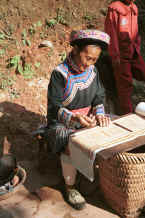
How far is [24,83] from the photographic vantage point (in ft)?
13.6

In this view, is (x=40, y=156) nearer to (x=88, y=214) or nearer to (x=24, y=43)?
(x=88, y=214)

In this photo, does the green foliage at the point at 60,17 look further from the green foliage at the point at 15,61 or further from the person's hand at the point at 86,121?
the person's hand at the point at 86,121

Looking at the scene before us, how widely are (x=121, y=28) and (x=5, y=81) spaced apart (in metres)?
2.10

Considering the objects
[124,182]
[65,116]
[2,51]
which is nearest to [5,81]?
[2,51]

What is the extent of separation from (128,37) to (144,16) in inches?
84.2

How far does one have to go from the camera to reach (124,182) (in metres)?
2.14

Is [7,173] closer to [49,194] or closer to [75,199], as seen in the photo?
[49,194]

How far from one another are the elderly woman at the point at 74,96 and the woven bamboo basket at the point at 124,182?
13.2 inches

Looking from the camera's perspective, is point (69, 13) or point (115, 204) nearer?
point (115, 204)

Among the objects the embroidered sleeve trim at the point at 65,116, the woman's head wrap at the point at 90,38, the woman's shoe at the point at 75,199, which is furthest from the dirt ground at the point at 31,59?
the woman's head wrap at the point at 90,38

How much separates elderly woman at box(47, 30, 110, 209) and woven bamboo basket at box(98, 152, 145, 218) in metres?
0.34

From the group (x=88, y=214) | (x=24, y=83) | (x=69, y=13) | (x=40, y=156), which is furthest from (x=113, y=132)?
(x=69, y=13)

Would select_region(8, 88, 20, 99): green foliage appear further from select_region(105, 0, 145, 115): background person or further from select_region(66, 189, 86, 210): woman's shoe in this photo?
select_region(66, 189, 86, 210): woman's shoe

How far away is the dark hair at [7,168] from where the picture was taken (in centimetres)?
249
